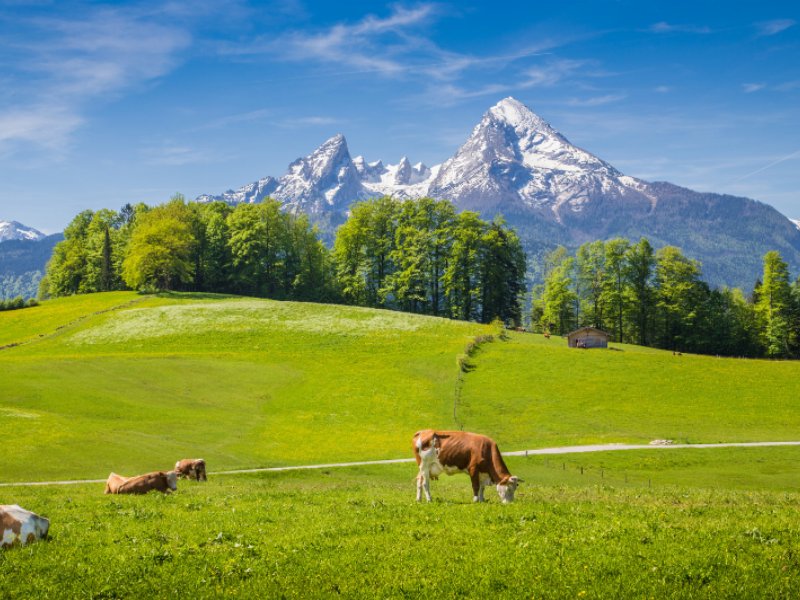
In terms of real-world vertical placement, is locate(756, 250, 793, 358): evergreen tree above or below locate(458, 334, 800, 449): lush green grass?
above

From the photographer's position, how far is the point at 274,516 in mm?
18469

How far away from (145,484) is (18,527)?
1168cm

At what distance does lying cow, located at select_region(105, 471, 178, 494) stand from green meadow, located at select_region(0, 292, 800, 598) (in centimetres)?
121

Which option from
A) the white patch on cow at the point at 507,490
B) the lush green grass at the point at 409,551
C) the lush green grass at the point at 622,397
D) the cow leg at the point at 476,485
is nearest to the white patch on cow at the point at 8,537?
the lush green grass at the point at 409,551

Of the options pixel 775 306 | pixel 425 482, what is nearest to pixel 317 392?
pixel 425 482

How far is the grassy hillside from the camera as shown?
47438 millimetres

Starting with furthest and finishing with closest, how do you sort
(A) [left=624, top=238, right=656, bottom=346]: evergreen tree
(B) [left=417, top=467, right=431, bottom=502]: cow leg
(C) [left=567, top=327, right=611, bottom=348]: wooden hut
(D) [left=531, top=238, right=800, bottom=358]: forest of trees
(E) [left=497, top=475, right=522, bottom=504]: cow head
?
(A) [left=624, top=238, right=656, bottom=346]: evergreen tree, (D) [left=531, top=238, right=800, bottom=358]: forest of trees, (C) [left=567, top=327, right=611, bottom=348]: wooden hut, (B) [left=417, top=467, right=431, bottom=502]: cow leg, (E) [left=497, top=475, right=522, bottom=504]: cow head

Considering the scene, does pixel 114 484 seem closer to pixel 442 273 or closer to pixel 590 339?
pixel 590 339

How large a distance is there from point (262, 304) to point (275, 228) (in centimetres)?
2739

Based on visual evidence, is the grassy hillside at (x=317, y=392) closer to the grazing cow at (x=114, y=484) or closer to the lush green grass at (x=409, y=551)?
the grazing cow at (x=114, y=484)

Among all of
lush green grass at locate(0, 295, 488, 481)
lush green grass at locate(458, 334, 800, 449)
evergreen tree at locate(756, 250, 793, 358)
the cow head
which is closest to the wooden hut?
lush green grass at locate(458, 334, 800, 449)

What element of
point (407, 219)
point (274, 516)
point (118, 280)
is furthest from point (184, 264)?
point (274, 516)

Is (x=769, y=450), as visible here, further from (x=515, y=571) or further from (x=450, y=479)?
(x=515, y=571)

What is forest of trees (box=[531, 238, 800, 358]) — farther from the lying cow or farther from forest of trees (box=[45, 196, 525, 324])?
the lying cow
